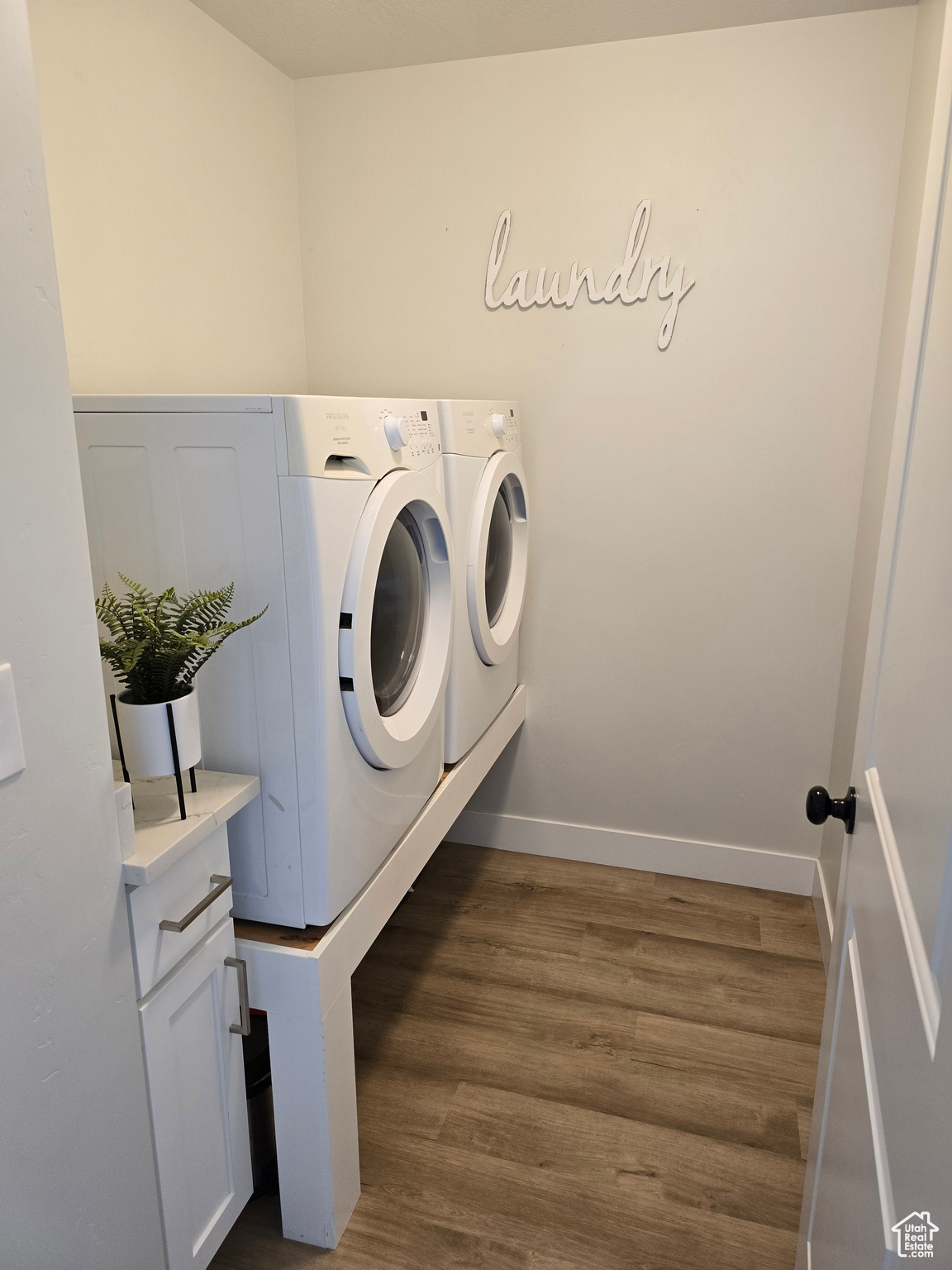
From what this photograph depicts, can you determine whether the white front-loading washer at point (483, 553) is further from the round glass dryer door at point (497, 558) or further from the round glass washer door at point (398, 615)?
the round glass washer door at point (398, 615)

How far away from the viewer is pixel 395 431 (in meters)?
1.46

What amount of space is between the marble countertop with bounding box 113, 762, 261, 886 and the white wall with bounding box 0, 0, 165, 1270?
0.10 ft

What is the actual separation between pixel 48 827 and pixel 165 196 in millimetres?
1583

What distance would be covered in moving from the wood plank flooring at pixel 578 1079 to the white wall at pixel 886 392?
423 mm

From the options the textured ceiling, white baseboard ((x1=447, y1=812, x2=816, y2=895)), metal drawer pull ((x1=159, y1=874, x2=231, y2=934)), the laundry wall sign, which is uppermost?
the textured ceiling

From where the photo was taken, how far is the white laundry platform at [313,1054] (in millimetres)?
1351

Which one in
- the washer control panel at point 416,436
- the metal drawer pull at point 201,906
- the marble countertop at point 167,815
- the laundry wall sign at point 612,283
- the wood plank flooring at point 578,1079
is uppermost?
the laundry wall sign at point 612,283

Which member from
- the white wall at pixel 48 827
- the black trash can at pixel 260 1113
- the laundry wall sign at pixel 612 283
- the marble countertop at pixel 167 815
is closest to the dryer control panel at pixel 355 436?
the white wall at pixel 48 827

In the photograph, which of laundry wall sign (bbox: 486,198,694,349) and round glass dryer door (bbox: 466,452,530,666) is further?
laundry wall sign (bbox: 486,198,694,349)

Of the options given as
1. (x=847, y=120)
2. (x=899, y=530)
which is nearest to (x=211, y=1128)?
(x=899, y=530)

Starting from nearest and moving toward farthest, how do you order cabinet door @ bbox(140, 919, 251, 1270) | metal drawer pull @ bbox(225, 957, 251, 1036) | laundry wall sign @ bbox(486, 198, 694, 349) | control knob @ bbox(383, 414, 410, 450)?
cabinet door @ bbox(140, 919, 251, 1270) → metal drawer pull @ bbox(225, 957, 251, 1036) → control knob @ bbox(383, 414, 410, 450) → laundry wall sign @ bbox(486, 198, 694, 349)

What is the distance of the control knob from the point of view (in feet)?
4.74

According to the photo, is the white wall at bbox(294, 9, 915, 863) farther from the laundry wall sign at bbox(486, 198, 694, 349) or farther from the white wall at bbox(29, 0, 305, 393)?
the white wall at bbox(29, 0, 305, 393)

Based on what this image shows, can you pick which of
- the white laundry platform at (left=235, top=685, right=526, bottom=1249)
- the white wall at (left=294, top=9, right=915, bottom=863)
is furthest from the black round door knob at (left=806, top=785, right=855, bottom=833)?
the white wall at (left=294, top=9, right=915, bottom=863)
